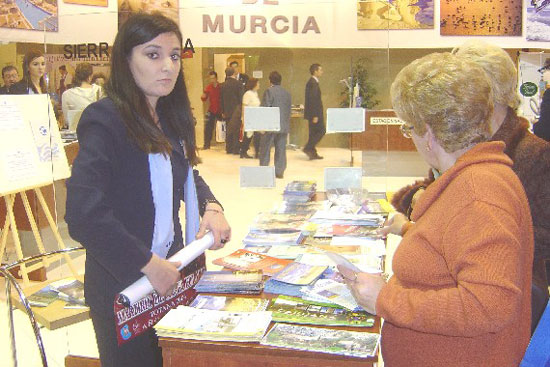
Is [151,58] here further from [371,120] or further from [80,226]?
[371,120]

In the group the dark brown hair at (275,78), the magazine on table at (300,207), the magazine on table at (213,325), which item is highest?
the dark brown hair at (275,78)

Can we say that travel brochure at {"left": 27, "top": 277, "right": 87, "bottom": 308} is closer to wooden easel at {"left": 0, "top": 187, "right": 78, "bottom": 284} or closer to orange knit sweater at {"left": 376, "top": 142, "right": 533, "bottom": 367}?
wooden easel at {"left": 0, "top": 187, "right": 78, "bottom": 284}

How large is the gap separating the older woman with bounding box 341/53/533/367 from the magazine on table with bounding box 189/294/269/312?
1.37 ft

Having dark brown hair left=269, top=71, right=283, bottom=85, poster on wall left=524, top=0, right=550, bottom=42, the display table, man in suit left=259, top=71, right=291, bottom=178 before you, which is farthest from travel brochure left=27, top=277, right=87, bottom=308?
poster on wall left=524, top=0, right=550, bottom=42

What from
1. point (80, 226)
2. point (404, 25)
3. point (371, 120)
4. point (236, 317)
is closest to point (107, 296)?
point (80, 226)

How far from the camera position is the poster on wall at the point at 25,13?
5156 millimetres

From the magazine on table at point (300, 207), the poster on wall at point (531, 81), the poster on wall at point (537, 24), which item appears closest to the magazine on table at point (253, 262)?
the magazine on table at point (300, 207)

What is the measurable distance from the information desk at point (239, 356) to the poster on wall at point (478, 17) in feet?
15.4

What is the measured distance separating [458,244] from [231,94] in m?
2.42

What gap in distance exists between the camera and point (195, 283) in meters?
2.00

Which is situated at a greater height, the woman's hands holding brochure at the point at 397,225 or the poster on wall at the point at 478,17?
the poster on wall at the point at 478,17

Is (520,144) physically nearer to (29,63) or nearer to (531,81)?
(531,81)

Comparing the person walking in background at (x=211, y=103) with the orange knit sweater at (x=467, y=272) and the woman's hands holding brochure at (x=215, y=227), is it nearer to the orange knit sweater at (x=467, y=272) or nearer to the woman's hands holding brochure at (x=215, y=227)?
the woman's hands holding brochure at (x=215, y=227)

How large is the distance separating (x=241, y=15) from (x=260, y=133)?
0.78 m
